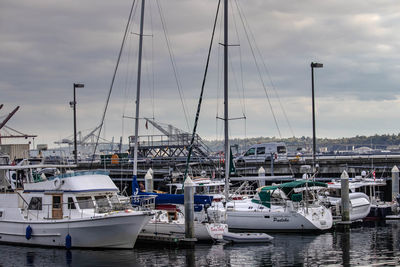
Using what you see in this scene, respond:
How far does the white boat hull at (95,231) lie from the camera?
110ft

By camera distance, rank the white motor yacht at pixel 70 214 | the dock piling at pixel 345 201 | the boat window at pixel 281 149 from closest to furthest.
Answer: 1. the white motor yacht at pixel 70 214
2. the dock piling at pixel 345 201
3. the boat window at pixel 281 149

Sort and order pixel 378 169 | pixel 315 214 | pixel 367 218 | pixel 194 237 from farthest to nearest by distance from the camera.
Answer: pixel 378 169 → pixel 367 218 → pixel 315 214 → pixel 194 237

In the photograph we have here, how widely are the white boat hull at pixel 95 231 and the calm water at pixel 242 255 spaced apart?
0.50 meters

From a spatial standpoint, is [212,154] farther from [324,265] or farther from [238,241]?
[324,265]

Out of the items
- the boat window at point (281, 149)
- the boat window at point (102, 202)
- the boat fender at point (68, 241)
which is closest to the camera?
the boat fender at point (68, 241)

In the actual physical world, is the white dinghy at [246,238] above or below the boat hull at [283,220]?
below

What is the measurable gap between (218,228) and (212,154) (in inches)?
1583

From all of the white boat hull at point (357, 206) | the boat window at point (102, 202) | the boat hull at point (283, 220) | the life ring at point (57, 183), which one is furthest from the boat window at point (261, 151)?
the life ring at point (57, 183)

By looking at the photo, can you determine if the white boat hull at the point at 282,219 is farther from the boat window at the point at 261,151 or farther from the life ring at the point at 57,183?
the boat window at the point at 261,151

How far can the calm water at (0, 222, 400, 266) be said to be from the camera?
30719 mm

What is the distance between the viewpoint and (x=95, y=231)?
33.8m

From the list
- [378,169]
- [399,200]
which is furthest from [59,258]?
[378,169]

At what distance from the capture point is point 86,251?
3381 cm

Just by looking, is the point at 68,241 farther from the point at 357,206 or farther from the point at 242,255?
the point at 357,206
